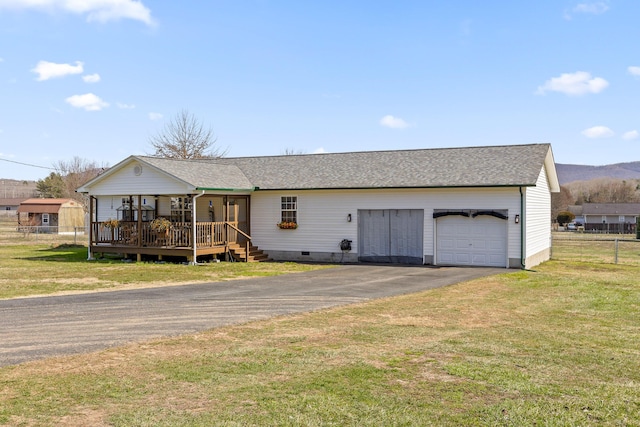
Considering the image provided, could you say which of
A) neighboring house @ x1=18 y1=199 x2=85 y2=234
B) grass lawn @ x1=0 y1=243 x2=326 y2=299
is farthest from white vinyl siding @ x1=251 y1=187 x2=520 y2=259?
neighboring house @ x1=18 y1=199 x2=85 y2=234

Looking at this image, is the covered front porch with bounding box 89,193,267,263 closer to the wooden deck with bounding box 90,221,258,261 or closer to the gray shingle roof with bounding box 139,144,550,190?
the wooden deck with bounding box 90,221,258,261

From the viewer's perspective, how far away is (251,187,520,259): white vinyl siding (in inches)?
807

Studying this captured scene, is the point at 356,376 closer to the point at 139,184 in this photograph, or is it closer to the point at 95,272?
the point at 95,272

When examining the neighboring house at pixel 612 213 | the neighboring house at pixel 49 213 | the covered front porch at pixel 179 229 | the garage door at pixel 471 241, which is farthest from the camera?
the neighboring house at pixel 612 213

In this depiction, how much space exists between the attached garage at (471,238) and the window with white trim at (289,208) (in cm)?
593

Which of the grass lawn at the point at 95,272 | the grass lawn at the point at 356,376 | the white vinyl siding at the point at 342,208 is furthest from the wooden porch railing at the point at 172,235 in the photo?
the grass lawn at the point at 356,376

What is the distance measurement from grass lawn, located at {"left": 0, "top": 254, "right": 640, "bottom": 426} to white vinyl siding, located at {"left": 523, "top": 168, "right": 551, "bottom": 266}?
10.3m

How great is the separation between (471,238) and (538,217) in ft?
13.2

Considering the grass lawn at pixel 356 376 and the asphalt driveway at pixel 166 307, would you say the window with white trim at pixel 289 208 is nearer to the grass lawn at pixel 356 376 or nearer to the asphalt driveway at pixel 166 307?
the asphalt driveway at pixel 166 307

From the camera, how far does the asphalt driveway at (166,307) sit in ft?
28.9

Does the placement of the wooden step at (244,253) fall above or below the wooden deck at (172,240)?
below

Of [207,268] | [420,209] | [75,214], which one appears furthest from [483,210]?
[75,214]

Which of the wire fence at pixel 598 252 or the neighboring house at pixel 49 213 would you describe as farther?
the neighboring house at pixel 49 213

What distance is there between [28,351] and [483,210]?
16206 mm
